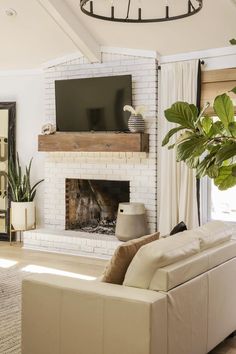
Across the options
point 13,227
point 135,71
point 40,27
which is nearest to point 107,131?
point 135,71

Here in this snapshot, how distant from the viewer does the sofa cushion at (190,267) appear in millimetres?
2584

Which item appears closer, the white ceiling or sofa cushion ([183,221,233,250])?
sofa cushion ([183,221,233,250])

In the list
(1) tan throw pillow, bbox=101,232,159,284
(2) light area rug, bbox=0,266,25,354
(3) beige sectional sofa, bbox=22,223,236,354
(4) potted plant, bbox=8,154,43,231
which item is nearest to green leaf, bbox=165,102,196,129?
(3) beige sectional sofa, bbox=22,223,236,354

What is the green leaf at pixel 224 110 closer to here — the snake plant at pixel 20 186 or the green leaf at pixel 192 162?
the green leaf at pixel 192 162

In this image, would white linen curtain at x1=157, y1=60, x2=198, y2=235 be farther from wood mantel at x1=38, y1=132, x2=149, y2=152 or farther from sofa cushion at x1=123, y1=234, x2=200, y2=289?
sofa cushion at x1=123, y1=234, x2=200, y2=289

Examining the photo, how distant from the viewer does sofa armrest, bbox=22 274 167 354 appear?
7.88 feet

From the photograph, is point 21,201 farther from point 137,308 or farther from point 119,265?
Result: point 137,308

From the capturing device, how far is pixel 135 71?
618cm

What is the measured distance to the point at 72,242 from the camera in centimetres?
623

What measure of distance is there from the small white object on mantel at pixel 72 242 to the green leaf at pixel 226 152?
15.5 feet

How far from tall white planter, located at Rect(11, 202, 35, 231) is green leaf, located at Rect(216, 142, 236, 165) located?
5684 millimetres

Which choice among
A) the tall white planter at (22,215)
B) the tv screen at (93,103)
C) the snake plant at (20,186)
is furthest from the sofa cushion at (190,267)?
the snake plant at (20,186)

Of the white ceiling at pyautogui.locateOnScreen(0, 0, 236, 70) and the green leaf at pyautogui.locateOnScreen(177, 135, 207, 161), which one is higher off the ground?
the white ceiling at pyautogui.locateOnScreen(0, 0, 236, 70)

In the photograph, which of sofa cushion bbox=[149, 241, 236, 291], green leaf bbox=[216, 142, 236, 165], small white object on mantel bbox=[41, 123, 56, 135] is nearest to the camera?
green leaf bbox=[216, 142, 236, 165]
